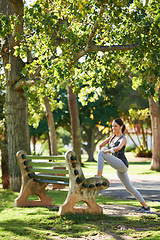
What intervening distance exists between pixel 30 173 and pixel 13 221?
209 cm

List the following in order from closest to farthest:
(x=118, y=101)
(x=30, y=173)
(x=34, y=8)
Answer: (x=30, y=173), (x=34, y=8), (x=118, y=101)

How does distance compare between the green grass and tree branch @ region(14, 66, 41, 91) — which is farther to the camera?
tree branch @ region(14, 66, 41, 91)

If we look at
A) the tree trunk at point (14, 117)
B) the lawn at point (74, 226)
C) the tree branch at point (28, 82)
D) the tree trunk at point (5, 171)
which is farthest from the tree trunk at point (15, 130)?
the lawn at point (74, 226)

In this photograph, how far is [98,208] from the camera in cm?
745

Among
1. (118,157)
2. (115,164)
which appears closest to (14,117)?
(118,157)

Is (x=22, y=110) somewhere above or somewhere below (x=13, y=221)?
above

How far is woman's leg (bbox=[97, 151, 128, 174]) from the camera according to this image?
22.9 ft

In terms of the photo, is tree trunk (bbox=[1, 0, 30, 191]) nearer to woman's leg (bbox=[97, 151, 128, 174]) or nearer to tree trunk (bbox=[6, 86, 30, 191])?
tree trunk (bbox=[6, 86, 30, 191])

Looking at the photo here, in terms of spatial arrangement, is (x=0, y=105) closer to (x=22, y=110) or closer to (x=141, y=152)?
(x=22, y=110)

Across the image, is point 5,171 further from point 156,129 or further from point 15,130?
point 156,129

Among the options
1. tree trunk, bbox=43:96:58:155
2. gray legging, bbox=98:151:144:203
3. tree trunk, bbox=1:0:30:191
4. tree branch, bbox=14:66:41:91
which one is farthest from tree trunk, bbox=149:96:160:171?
gray legging, bbox=98:151:144:203

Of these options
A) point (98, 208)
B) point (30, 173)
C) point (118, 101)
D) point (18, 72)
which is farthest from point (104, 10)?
point (118, 101)

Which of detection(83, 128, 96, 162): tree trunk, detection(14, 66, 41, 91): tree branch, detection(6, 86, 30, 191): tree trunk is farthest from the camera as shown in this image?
detection(83, 128, 96, 162): tree trunk

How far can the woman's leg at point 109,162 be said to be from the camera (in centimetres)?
697
